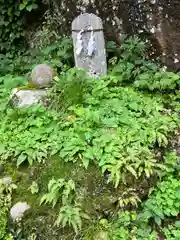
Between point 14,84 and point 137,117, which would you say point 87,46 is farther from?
point 137,117

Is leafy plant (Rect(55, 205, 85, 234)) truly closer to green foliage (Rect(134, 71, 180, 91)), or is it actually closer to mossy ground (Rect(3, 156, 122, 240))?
mossy ground (Rect(3, 156, 122, 240))

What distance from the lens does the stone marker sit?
5.95m

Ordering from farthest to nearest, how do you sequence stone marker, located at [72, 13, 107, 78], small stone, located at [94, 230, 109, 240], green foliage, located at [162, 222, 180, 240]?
stone marker, located at [72, 13, 107, 78]
green foliage, located at [162, 222, 180, 240]
small stone, located at [94, 230, 109, 240]

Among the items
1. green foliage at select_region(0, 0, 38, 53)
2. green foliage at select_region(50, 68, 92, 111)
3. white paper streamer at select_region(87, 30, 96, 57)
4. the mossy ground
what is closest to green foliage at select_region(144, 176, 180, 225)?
the mossy ground

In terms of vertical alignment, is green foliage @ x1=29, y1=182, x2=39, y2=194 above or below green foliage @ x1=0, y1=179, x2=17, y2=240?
above

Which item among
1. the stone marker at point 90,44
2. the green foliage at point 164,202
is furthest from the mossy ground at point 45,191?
the stone marker at point 90,44

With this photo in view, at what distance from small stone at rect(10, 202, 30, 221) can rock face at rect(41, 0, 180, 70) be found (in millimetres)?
3376

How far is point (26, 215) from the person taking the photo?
13.1 feet

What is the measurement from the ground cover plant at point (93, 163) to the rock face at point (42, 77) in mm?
290

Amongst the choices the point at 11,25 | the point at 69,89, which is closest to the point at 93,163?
the point at 69,89

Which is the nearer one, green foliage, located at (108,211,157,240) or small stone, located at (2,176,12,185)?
green foliage, located at (108,211,157,240)

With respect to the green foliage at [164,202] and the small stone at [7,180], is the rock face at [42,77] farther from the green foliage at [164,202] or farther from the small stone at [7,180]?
the green foliage at [164,202]

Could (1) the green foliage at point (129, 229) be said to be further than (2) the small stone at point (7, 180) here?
No

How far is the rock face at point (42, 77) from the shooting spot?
559 centimetres
